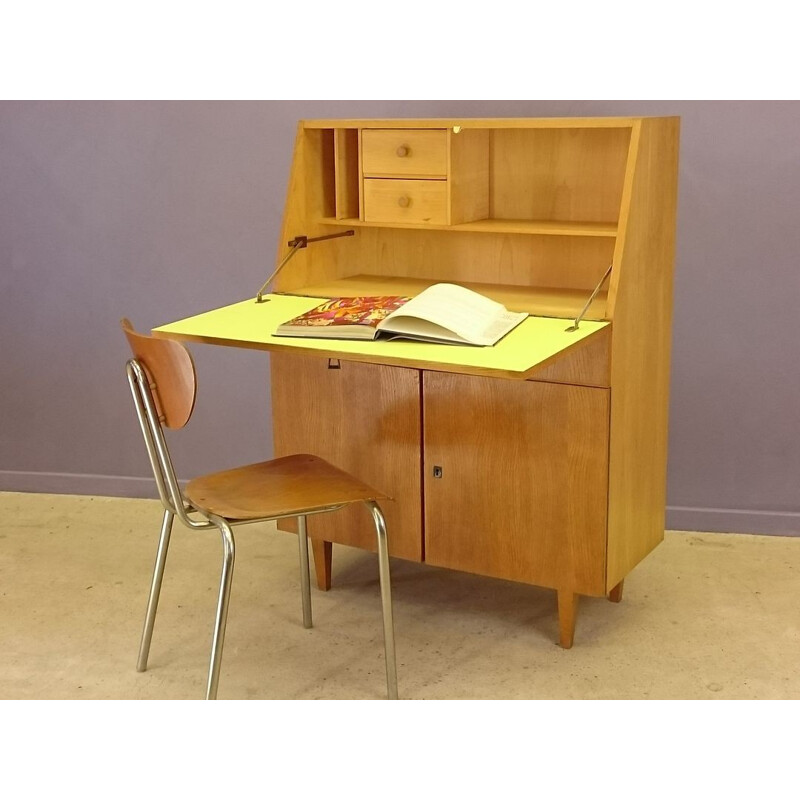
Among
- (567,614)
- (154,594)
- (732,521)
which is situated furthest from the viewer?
(732,521)

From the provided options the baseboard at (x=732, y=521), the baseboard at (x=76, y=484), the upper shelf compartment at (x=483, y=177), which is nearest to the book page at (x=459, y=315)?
the upper shelf compartment at (x=483, y=177)

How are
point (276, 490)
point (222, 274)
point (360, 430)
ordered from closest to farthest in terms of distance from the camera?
point (276, 490)
point (360, 430)
point (222, 274)

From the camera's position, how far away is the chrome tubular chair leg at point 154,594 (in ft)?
8.26

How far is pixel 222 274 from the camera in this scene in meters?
3.54

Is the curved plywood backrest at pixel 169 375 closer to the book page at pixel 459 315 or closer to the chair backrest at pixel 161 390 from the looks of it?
the chair backrest at pixel 161 390

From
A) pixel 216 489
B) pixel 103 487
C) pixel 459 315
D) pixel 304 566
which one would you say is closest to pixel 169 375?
pixel 216 489

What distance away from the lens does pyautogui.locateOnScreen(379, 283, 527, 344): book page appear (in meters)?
2.35

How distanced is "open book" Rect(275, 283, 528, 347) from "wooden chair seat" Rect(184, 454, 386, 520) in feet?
1.08

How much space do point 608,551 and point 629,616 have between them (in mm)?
361

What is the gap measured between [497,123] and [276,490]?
0.95 metres

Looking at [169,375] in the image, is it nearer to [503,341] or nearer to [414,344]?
[414,344]

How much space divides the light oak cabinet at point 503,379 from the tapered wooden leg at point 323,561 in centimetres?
7

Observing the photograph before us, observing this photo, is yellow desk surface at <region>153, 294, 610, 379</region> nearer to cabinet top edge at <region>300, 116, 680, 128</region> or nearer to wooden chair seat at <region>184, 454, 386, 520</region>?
wooden chair seat at <region>184, 454, 386, 520</region>

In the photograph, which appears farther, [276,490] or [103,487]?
[103,487]
